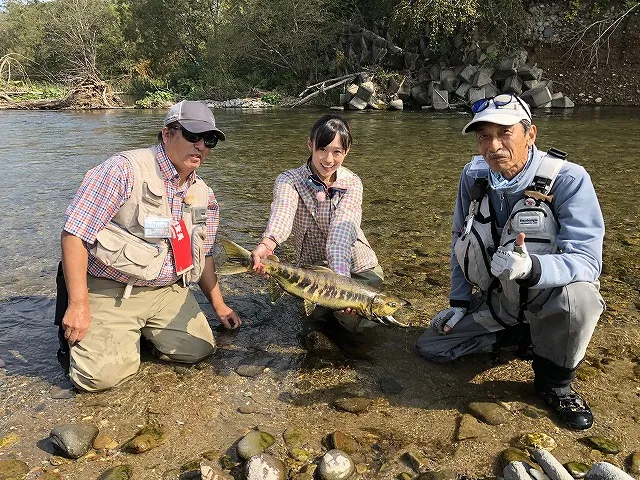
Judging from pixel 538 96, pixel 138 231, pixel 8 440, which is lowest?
pixel 8 440

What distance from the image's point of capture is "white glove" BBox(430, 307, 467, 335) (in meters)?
4.00

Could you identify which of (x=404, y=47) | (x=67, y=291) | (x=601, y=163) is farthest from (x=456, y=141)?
(x=404, y=47)

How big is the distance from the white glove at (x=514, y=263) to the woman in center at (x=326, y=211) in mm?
1505

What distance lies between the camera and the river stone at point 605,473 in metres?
2.55

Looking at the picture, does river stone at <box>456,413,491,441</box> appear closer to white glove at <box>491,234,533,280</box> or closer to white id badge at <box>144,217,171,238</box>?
white glove at <box>491,234,533,280</box>

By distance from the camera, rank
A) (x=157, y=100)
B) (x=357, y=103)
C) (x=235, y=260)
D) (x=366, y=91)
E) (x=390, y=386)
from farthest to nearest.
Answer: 1. (x=157, y=100)
2. (x=357, y=103)
3. (x=366, y=91)
4. (x=235, y=260)
5. (x=390, y=386)

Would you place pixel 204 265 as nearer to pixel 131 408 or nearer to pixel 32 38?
pixel 131 408

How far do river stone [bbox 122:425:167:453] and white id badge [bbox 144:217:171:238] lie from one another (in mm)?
1340

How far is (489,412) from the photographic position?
338 centimetres

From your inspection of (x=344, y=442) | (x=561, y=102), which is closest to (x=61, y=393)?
(x=344, y=442)

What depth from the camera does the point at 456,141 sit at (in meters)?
15.2

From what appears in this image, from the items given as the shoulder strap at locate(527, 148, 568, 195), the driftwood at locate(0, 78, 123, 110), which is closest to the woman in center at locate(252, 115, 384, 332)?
the shoulder strap at locate(527, 148, 568, 195)

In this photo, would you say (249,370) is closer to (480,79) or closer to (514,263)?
(514,263)

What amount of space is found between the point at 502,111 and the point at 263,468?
2552mm
